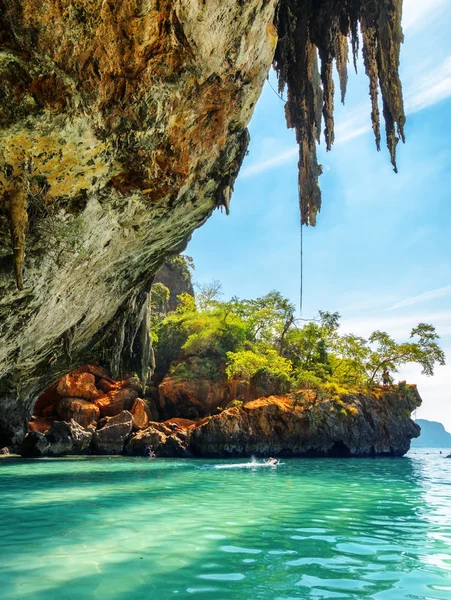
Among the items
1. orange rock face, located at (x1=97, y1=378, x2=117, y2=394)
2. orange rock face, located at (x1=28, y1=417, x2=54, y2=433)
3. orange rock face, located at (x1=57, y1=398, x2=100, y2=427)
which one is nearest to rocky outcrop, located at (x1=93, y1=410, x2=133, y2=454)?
orange rock face, located at (x1=57, y1=398, x2=100, y2=427)

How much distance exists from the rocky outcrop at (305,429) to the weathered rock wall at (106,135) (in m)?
15.1

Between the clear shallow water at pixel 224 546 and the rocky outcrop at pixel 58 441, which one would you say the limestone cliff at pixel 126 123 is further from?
the rocky outcrop at pixel 58 441

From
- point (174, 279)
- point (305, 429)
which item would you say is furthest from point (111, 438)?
point (174, 279)

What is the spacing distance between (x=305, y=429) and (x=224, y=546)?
66.8ft

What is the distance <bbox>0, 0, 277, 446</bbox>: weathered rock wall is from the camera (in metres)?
4.95

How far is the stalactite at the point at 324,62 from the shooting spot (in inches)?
301

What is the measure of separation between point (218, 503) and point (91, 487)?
3.97 meters

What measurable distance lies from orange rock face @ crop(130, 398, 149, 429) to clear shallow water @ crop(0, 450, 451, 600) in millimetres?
17119

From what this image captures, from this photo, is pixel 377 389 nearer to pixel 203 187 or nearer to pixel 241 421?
pixel 241 421

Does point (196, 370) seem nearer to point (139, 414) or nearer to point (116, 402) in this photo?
point (139, 414)

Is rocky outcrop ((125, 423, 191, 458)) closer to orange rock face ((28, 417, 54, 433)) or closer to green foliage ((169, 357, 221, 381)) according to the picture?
orange rock face ((28, 417, 54, 433))

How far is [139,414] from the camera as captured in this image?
26062mm

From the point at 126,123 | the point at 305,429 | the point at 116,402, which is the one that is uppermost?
the point at 126,123

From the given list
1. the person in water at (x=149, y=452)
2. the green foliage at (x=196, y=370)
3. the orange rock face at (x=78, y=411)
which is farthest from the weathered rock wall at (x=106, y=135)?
the green foliage at (x=196, y=370)
